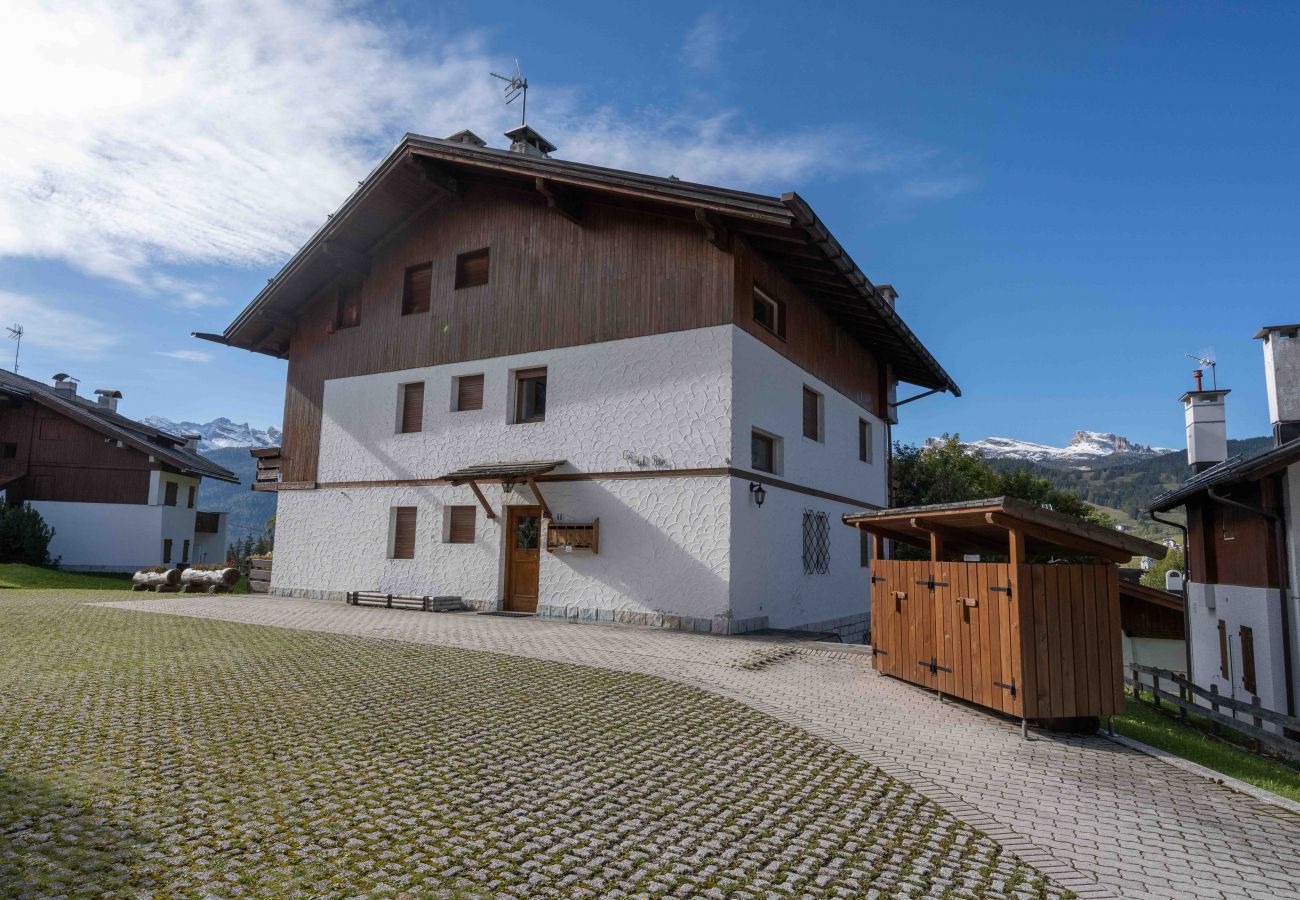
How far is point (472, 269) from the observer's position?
16297 millimetres

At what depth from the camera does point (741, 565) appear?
41.5 feet

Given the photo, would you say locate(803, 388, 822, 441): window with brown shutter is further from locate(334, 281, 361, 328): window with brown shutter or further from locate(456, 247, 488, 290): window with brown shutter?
locate(334, 281, 361, 328): window with brown shutter

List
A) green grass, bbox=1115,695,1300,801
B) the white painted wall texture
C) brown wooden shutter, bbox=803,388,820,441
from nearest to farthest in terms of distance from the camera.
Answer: green grass, bbox=1115,695,1300,801, the white painted wall texture, brown wooden shutter, bbox=803,388,820,441

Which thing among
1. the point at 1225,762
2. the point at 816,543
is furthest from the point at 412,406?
the point at 1225,762

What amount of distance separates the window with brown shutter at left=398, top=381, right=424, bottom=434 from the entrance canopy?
35.8 feet

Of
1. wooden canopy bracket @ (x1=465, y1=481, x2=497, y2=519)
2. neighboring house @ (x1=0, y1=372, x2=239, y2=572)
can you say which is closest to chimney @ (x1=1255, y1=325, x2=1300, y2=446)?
wooden canopy bracket @ (x1=465, y1=481, x2=497, y2=519)

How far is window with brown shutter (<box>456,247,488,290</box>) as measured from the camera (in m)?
16.1

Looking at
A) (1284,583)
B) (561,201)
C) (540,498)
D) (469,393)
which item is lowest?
(1284,583)

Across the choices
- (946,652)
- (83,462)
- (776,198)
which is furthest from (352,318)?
(83,462)

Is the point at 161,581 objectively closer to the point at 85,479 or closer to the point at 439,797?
the point at 85,479

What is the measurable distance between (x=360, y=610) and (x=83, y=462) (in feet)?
77.5

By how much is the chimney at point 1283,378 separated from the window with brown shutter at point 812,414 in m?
7.75

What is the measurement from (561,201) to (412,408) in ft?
18.5

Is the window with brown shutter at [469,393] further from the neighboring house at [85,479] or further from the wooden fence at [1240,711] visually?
the neighboring house at [85,479]
